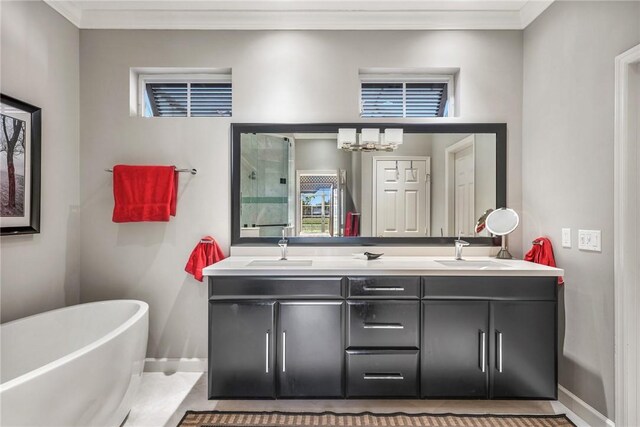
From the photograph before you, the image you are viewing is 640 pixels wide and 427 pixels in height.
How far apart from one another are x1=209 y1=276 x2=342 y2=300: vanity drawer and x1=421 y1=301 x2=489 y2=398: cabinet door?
60cm

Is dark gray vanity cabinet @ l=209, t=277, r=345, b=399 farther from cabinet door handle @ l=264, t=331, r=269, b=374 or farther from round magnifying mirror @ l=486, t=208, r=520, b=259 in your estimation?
round magnifying mirror @ l=486, t=208, r=520, b=259

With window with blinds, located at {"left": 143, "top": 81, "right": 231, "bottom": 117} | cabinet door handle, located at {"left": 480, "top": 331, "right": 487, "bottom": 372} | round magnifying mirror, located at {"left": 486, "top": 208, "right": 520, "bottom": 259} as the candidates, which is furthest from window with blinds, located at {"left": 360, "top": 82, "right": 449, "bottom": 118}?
cabinet door handle, located at {"left": 480, "top": 331, "right": 487, "bottom": 372}

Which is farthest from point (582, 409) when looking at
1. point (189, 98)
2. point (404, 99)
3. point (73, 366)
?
point (189, 98)

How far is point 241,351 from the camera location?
209 centimetres

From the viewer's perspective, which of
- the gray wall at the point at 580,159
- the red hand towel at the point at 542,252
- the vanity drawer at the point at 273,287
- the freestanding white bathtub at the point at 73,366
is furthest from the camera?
the red hand towel at the point at 542,252

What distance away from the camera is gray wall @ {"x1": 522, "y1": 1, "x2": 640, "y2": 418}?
188cm

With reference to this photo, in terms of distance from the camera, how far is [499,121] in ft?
8.77

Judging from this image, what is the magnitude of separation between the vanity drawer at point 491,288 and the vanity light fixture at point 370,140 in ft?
3.50

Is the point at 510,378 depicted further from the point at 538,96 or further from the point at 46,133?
the point at 46,133

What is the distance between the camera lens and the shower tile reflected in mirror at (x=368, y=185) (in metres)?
2.68

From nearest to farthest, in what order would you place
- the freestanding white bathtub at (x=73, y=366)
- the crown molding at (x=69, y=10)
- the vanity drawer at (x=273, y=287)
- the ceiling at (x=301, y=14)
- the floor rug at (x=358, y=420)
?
the freestanding white bathtub at (x=73, y=366) → the floor rug at (x=358, y=420) → the vanity drawer at (x=273, y=287) → the crown molding at (x=69, y=10) → the ceiling at (x=301, y=14)

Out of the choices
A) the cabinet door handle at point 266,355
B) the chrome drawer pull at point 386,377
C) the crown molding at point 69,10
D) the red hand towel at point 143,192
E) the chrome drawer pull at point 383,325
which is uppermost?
the crown molding at point 69,10

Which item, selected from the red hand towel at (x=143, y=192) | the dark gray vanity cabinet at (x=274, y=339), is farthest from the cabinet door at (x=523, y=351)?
the red hand towel at (x=143, y=192)

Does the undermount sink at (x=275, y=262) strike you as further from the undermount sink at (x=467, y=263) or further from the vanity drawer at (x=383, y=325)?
the undermount sink at (x=467, y=263)
